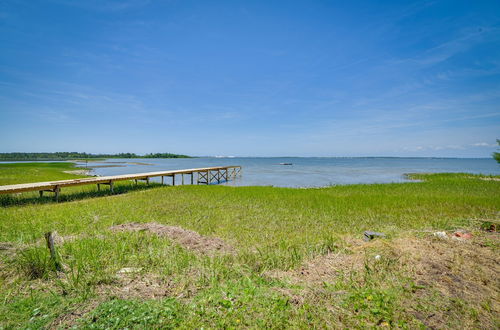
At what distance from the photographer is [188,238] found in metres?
6.45

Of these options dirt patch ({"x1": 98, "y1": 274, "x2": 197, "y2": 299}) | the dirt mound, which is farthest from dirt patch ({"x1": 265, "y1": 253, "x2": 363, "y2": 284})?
the dirt mound

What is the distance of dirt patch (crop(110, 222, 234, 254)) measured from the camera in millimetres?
5874

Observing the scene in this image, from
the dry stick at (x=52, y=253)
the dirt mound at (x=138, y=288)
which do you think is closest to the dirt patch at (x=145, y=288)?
the dirt mound at (x=138, y=288)

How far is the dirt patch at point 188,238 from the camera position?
587 centimetres

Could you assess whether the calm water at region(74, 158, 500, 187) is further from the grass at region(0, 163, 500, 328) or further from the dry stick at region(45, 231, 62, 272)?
the dry stick at region(45, 231, 62, 272)

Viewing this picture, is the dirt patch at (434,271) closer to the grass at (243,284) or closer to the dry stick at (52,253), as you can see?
the grass at (243,284)

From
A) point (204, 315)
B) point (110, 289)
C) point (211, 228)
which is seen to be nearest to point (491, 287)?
point (204, 315)

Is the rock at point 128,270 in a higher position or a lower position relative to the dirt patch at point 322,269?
higher

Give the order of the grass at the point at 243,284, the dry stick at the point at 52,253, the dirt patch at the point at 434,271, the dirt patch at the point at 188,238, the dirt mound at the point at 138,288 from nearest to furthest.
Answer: the grass at the point at 243,284
the dirt patch at the point at 434,271
the dirt mound at the point at 138,288
the dry stick at the point at 52,253
the dirt patch at the point at 188,238

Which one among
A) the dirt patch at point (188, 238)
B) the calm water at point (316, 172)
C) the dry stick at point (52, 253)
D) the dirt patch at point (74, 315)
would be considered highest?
the dry stick at point (52, 253)

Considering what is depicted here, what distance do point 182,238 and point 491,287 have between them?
6.53 metres

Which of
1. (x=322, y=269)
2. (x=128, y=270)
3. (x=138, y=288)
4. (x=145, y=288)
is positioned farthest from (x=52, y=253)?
(x=322, y=269)

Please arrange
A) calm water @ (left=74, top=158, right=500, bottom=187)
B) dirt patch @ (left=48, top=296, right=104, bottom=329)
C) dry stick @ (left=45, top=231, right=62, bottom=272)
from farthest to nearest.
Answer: calm water @ (left=74, top=158, right=500, bottom=187) < dry stick @ (left=45, top=231, right=62, bottom=272) < dirt patch @ (left=48, top=296, right=104, bottom=329)

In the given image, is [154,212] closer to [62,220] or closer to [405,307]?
[62,220]
